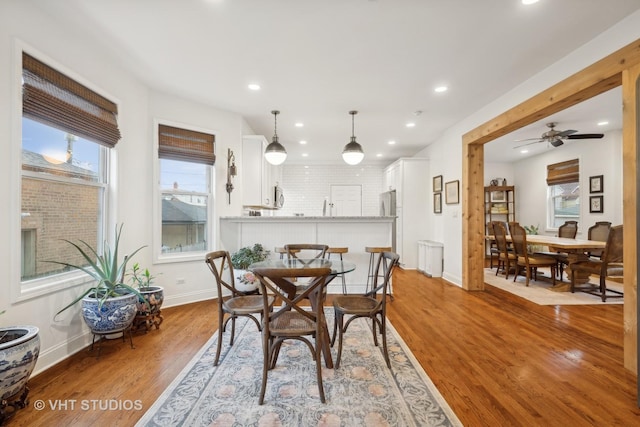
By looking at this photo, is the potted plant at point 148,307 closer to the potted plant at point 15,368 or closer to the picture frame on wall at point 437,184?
the potted plant at point 15,368

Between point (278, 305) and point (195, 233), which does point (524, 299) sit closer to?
point (278, 305)

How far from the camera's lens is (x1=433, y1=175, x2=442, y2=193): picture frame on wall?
576 centimetres

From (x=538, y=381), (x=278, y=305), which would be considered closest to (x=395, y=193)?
(x=278, y=305)

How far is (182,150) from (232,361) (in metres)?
2.77

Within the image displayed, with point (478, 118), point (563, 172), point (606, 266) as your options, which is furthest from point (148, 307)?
point (563, 172)

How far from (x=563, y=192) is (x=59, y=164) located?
9.03 meters

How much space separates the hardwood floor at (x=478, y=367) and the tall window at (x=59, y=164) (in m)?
0.97

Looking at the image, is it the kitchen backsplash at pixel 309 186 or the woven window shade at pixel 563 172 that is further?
the kitchen backsplash at pixel 309 186

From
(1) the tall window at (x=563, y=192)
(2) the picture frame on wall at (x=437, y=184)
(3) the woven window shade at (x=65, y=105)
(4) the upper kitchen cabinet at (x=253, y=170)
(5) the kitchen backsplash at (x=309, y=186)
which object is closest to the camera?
(3) the woven window shade at (x=65, y=105)

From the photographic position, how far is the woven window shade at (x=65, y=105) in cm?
213

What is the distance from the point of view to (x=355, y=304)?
2.39 meters

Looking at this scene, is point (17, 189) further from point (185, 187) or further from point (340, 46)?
point (340, 46)

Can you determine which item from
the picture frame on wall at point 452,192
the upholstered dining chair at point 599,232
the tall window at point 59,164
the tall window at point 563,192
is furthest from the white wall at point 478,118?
the tall window at point 59,164

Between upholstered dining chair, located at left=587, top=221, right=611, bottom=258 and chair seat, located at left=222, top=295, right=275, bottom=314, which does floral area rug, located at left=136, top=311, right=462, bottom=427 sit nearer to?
chair seat, located at left=222, top=295, right=275, bottom=314
